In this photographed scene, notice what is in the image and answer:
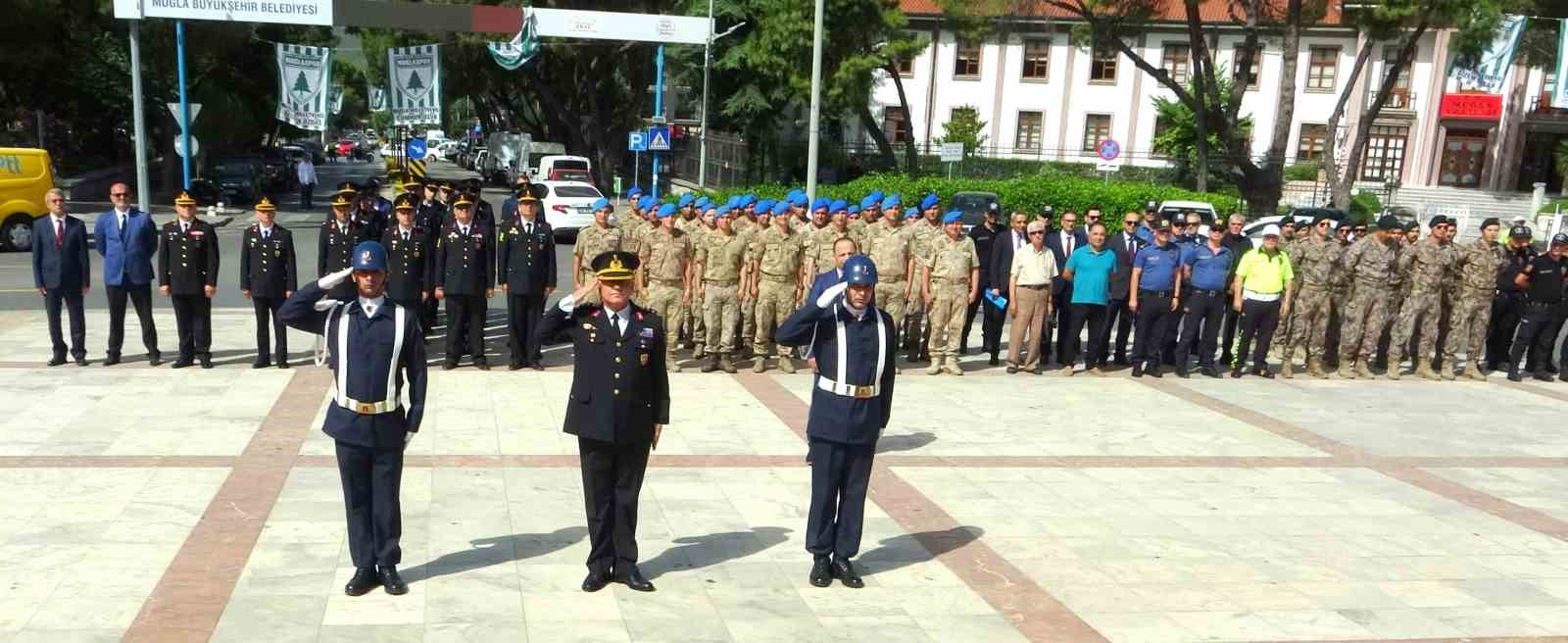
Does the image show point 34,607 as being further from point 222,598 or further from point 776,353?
point 776,353

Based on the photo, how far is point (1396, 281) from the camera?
13.5m

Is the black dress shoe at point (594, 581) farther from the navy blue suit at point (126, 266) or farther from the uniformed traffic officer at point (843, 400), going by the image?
the navy blue suit at point (126, 266)

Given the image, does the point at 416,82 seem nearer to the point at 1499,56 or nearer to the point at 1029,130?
the point at 1499,56

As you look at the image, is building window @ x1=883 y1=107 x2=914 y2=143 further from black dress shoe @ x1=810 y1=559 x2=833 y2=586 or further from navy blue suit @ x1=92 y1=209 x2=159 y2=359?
black dress shoe @ x1=810 y1=559 x2=833 y2=586

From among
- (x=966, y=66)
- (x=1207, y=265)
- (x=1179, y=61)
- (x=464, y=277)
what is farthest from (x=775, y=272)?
(x=1179, y=61)

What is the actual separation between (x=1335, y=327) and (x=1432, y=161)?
4208 cm

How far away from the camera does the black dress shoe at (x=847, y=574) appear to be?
6.39 metres

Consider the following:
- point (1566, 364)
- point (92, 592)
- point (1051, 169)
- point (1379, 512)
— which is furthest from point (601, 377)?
point (1051, 169)

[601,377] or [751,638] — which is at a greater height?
[601,377]

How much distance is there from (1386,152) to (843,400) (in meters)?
51.9

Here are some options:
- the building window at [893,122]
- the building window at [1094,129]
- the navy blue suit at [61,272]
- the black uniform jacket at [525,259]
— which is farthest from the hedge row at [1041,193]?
the building window at [893,122]

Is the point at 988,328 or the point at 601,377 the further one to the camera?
the point at 988,328

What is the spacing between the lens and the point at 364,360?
19.0 ft

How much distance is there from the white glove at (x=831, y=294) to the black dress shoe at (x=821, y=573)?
1348mm
